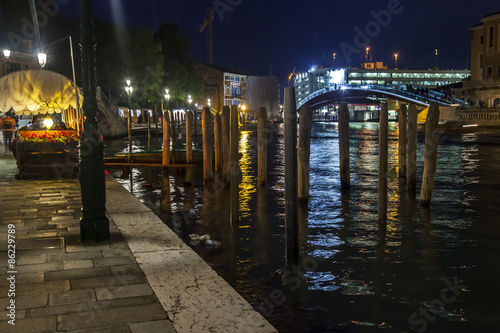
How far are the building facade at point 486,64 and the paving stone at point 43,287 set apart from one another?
212 feet

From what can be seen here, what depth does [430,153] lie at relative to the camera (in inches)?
460

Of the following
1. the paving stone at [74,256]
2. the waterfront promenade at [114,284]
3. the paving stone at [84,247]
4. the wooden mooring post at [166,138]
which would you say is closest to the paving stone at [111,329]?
the waterfront promenade at [114,284]

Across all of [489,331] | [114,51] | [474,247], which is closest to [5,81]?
[474,247]

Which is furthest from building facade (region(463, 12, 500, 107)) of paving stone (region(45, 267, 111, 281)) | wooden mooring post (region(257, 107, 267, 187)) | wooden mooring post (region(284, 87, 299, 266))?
paving stone (region(45, 267, 111, 281))

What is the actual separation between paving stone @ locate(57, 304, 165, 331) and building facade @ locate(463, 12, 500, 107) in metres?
64.7

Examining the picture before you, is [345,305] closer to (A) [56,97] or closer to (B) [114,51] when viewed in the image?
(A) [56,97]

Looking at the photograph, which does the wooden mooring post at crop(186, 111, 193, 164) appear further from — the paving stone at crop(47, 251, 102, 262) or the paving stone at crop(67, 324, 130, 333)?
the paving stone at crop(67, 324, 130, 333)

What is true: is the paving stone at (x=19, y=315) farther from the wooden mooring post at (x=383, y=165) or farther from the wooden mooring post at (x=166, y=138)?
the wooden mooring post at (x=166, y=138)

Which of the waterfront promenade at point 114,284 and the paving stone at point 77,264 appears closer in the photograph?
the waterfront promenade at point 114,284

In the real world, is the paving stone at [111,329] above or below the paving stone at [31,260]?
below

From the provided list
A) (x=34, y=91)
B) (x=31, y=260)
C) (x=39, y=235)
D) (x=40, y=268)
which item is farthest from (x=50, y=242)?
(x=34, y=91)

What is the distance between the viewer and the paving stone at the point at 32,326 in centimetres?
423

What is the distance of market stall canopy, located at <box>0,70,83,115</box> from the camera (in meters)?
16.7

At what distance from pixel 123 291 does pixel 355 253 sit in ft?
13.3
